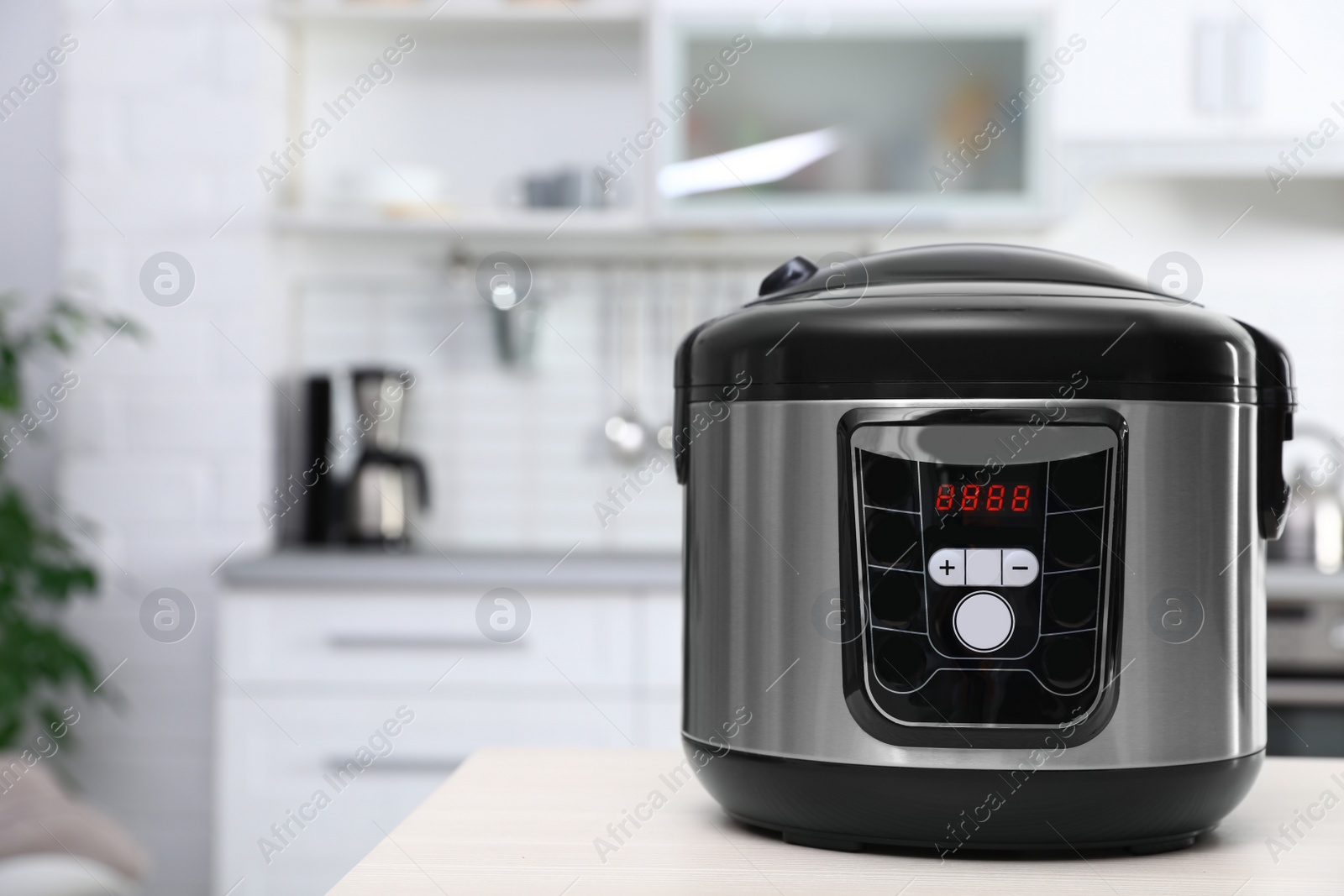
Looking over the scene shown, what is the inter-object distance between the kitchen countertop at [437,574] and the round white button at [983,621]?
1467 mm

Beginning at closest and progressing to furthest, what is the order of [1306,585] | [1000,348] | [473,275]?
[1000,348]
[1306,585]
[473,275]

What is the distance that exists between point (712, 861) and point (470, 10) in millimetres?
2092

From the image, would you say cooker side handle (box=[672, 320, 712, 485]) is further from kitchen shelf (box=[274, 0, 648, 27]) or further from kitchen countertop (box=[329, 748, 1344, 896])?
kitchen shelf (box=[274, 0, 648, 27])

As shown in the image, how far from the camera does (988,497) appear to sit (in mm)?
480

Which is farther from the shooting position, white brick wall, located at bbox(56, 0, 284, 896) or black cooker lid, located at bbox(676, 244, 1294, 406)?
white brick wall, located at bbox(56, 0, 284, 896)

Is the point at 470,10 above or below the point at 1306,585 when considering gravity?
above

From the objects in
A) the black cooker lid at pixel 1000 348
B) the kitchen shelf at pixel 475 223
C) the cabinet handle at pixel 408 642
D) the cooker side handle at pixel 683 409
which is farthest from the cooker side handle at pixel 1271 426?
the kitchen shelf at pixel 475 223

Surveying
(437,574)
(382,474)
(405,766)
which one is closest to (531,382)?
(382,474)

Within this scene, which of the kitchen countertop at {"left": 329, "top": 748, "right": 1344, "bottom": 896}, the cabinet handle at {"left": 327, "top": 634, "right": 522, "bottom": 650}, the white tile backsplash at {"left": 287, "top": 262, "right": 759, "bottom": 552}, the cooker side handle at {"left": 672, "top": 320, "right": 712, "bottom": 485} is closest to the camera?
the kitchen countertop at {"left": 329, "top": 748, "right": 1344, "bottom": 896}

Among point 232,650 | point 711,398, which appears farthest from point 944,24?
point 711,398

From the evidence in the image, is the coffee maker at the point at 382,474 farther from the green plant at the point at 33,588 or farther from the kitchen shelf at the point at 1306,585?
the kitchen shelf at the point at 1306,585

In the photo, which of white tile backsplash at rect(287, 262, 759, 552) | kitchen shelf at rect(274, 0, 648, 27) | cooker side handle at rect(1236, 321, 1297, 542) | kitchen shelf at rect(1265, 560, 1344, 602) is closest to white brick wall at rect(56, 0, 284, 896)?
kitchen shelf at rect(274, 0, 648, 27)

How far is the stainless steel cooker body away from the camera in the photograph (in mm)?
471

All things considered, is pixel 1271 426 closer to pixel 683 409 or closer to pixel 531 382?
pixel 683 409
